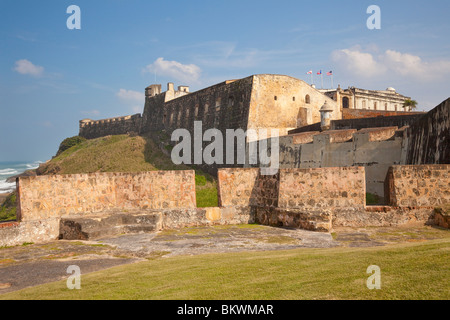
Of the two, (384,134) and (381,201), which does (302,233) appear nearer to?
(381,201)

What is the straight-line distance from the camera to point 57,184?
374 inches

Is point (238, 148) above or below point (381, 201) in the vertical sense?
above

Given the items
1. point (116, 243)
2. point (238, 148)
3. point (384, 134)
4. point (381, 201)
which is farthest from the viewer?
point (238, 148)

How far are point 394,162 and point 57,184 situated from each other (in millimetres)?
11210

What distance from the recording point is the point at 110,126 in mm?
56812

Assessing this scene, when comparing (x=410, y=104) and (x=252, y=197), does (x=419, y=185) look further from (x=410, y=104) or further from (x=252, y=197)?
(x=410, y=104)

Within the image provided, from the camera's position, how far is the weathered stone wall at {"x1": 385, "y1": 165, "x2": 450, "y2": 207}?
8.54m

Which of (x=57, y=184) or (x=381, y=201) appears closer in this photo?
(x=57, y=184)

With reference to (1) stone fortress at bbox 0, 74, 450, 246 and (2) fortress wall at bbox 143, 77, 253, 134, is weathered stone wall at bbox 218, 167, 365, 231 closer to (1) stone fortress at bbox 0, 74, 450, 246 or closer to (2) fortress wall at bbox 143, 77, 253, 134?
(1) stone fortress at bbox 0, 74, 450, 246

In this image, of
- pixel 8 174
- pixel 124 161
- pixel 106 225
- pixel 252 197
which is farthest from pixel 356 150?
pixel 8 174

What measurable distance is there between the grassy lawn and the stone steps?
3058 mm

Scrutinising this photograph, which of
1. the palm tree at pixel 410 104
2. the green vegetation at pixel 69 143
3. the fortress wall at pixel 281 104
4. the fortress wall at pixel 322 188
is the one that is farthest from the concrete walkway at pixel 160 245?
the green vegetation at pixel 69 143

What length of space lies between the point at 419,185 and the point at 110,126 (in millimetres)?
52072
